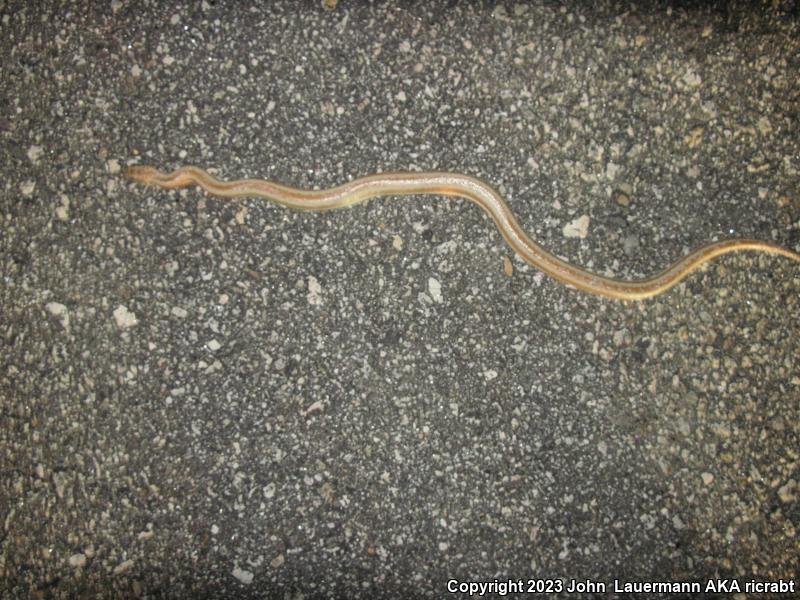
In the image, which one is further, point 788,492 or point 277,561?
point 788,492

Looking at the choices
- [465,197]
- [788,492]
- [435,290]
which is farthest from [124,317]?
[788,492]

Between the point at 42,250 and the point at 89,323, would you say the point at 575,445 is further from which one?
the point at 42,250

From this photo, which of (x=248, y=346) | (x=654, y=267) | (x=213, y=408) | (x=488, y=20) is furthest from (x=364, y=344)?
(x=488, y=20)

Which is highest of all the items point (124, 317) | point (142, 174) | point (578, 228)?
point (142, 174)

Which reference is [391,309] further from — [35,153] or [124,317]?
[35,153]

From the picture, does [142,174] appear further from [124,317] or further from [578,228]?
[578,228]

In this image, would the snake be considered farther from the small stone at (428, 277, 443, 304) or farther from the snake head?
the small stone at (428, 277, 443, 304)

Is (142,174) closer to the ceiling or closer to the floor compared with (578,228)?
closer to the ceiling
